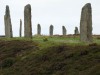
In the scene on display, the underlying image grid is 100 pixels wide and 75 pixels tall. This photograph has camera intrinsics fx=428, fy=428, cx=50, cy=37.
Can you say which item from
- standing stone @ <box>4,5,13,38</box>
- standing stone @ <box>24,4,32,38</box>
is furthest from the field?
standing stone @ <box>4,5,13,38</box>

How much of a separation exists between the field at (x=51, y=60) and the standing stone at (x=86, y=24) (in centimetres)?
288

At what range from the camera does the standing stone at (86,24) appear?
34.0 meters

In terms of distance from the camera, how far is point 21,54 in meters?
32.0

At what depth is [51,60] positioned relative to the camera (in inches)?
1096

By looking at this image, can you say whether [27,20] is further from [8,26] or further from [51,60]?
[51,60]

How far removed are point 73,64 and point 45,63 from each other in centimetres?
244

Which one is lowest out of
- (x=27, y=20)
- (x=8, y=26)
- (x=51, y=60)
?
(x=51, y=60)

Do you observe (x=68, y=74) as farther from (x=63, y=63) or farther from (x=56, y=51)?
(x=56, y=51)

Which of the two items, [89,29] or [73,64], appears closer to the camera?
[73,64]

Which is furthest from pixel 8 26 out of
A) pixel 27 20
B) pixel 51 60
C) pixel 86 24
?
pixel 51 60

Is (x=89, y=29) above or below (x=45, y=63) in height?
above

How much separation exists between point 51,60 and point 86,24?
7.28 metres

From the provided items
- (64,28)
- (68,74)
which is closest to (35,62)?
(68,74)

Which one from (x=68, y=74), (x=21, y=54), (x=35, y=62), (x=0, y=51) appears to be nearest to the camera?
(x=68, y=74)
